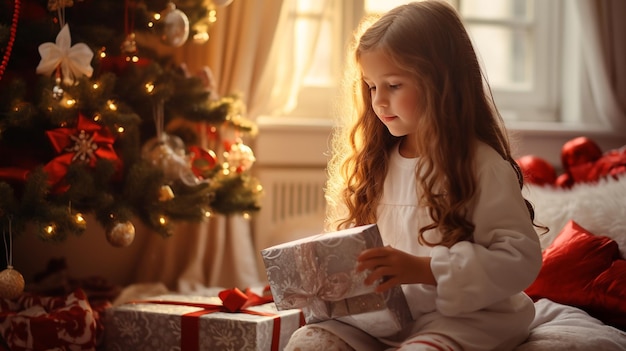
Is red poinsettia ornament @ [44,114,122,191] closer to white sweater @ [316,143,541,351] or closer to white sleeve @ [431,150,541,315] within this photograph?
white sweater @ [316,143,541,351]

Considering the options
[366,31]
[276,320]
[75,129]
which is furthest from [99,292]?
[366,31]

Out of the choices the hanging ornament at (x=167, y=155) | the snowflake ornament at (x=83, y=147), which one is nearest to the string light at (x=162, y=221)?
the hanging ornament at (x=167, y=155)

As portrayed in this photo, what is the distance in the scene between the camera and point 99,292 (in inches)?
91.7

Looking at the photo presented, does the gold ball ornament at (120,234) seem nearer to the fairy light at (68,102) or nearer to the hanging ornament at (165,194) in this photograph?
the hanging ornament at (165,194)

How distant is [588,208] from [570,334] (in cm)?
63

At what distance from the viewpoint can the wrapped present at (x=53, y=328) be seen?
182 centimetres

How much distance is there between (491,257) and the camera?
1289 millimetres

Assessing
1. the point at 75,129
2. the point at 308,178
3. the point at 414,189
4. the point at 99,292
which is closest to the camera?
the point at 414,189

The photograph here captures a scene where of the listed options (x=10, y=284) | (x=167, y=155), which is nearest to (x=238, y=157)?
(x=167, y=155)

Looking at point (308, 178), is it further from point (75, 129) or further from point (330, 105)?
point (75, 129)

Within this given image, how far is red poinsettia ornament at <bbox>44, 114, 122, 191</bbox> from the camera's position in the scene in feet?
6.05

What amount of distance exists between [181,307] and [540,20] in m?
2.25

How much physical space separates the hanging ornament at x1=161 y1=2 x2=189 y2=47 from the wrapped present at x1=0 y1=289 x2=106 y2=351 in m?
0.75

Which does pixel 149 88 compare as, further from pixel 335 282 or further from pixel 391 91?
pixel 335 282
